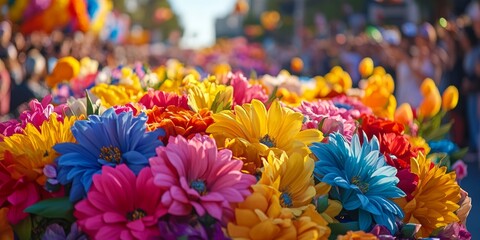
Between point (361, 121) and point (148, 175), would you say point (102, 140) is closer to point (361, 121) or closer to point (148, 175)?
point (148, 175)

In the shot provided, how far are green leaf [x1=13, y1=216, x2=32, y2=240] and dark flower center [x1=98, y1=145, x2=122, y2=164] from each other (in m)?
0.23

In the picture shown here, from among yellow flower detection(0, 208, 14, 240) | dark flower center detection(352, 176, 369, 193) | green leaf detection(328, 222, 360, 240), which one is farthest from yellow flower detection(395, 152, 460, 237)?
yellow flower detection(0, 208, 14, 240)

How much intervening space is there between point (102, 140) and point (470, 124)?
8692 millimetres

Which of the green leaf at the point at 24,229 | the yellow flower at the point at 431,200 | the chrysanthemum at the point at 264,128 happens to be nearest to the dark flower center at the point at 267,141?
the chrysanthemum at the point at 264,128

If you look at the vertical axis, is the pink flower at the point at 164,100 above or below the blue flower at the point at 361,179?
above

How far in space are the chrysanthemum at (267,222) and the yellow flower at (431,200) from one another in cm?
36

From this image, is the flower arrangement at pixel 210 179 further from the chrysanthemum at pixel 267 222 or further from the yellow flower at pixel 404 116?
the yellow flower at pixel 404 116

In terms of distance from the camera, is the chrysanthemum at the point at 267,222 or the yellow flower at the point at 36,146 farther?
the yellow flower at the point at 36,146

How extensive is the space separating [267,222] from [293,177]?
0.76 feet

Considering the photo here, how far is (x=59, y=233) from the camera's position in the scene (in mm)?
1753

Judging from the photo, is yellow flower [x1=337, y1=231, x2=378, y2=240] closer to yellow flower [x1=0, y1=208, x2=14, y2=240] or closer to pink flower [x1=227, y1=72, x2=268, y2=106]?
yellow flower [x1=0, y1=208, x2=14, y2=240]

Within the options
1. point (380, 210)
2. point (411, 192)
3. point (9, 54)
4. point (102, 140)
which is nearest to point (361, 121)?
point (411, 192)

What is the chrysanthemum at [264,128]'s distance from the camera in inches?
A: 79.2

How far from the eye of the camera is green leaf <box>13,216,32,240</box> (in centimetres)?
179
